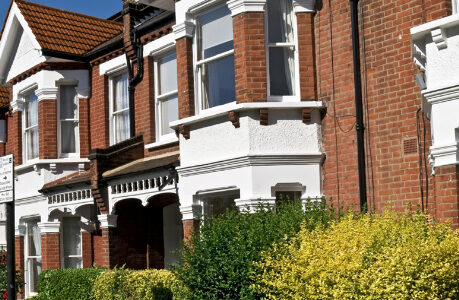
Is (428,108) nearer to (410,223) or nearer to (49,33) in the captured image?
(410,223)

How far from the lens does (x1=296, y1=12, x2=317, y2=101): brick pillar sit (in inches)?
499

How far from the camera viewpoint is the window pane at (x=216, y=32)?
527 inches

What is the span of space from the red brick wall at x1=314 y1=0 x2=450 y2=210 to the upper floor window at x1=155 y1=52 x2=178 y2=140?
4866 millimetres

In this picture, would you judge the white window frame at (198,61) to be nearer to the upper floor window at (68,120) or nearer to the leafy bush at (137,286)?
the leafy bush at (137,286)

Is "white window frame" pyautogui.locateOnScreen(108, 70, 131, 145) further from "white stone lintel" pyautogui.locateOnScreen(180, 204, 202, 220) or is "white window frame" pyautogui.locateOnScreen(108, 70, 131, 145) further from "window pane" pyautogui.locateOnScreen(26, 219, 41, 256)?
"white stone lintel" pyautogui.locateOnScreen(180, 204, 202, 220)

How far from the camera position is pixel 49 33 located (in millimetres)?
20000

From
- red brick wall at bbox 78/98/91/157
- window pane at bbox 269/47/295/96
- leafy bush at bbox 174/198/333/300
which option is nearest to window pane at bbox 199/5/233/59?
window pane at bbox 269/47/295/96

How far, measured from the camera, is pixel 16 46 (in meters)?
21.5

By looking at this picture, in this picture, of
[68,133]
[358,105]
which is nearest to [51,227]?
[68,133]

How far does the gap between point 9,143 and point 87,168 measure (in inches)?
188

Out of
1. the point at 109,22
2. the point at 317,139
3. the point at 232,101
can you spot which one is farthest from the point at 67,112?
the point at 317,139

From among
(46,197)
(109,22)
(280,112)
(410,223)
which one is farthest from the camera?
(109,22)

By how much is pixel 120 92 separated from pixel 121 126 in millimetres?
894

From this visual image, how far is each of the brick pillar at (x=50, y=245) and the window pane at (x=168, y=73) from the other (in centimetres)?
519
